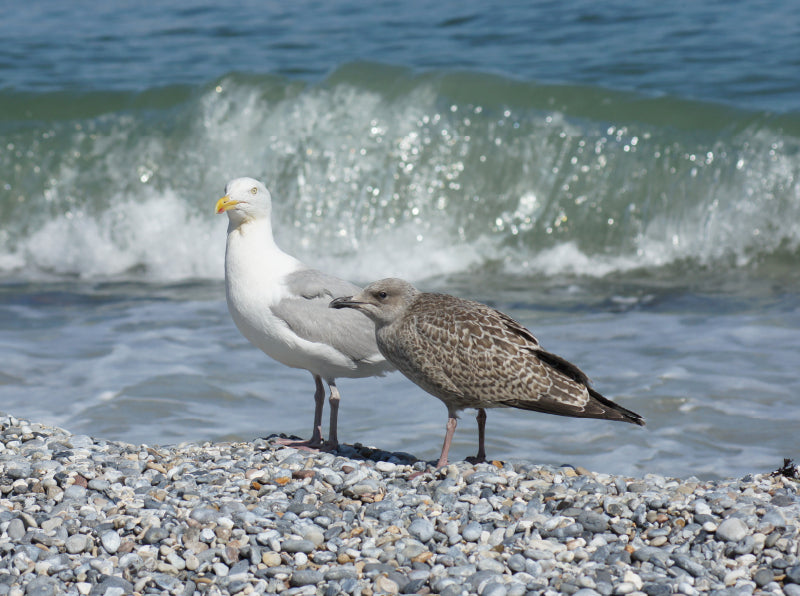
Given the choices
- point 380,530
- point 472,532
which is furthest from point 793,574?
point 380,530

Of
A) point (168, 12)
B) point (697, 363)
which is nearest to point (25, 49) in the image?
point (168, 12)

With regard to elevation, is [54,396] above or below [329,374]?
below

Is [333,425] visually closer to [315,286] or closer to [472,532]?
[315,286]

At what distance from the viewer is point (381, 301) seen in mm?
4762

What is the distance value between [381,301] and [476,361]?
1.76 ft

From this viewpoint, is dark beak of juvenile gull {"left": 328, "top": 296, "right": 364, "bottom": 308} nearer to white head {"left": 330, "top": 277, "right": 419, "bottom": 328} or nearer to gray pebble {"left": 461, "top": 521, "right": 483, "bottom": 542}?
white head {"left": 330, "top": 277, "right": 419, "bottom": 328}

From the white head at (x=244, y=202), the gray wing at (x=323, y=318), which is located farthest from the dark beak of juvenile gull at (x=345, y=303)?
→ the white head at (x=244, y=202)

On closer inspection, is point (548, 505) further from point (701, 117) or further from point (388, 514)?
point (701, 117)

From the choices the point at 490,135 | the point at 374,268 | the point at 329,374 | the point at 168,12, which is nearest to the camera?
the point at 329,374

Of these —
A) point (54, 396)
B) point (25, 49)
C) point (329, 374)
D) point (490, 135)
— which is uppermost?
point (25, 49)

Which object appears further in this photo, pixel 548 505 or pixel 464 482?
pixel 464 482

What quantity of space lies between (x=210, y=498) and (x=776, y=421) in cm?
332

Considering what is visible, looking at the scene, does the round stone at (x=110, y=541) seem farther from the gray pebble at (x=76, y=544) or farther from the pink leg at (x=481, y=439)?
the pink leg at (x=481, y=439)

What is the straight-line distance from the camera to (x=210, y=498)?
14.1ft
